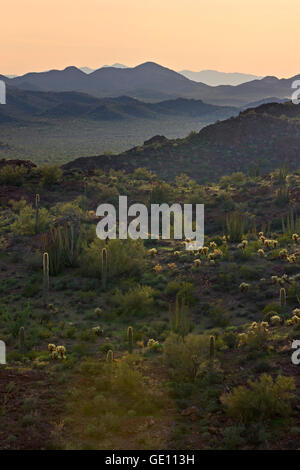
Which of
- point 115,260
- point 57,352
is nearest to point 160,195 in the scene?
point 115,260

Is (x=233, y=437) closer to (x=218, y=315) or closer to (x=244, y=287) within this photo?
(x=218, y=315)

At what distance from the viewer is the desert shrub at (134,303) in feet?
49.7

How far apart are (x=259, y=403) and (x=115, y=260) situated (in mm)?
10489

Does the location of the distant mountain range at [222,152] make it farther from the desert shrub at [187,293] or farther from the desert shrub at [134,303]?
the desert shrub at [134,303]

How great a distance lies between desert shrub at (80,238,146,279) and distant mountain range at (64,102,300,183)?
24396mm

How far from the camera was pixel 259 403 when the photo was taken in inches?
338

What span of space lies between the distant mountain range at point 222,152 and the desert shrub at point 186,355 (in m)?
32.2

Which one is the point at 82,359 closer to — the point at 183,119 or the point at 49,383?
the point at 49,383

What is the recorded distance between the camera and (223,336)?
12.4 meters

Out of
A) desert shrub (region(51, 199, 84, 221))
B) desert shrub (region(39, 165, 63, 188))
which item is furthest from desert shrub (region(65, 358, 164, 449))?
desert shrub (region(39, 165, 63, 188))

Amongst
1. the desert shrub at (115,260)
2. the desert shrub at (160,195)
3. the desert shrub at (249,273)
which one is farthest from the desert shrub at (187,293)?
the desert shrub at (160,195)

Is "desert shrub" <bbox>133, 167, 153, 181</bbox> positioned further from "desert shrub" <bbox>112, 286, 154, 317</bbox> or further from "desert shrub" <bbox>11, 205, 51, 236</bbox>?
"desert shrub" <bbox>112, 286, 154, 317</bbox>

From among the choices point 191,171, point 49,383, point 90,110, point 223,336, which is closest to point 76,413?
point 49,383

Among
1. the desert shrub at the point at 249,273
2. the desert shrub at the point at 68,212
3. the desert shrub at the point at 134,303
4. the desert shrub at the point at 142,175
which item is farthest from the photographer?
the desert shrub at the point at 142,175
